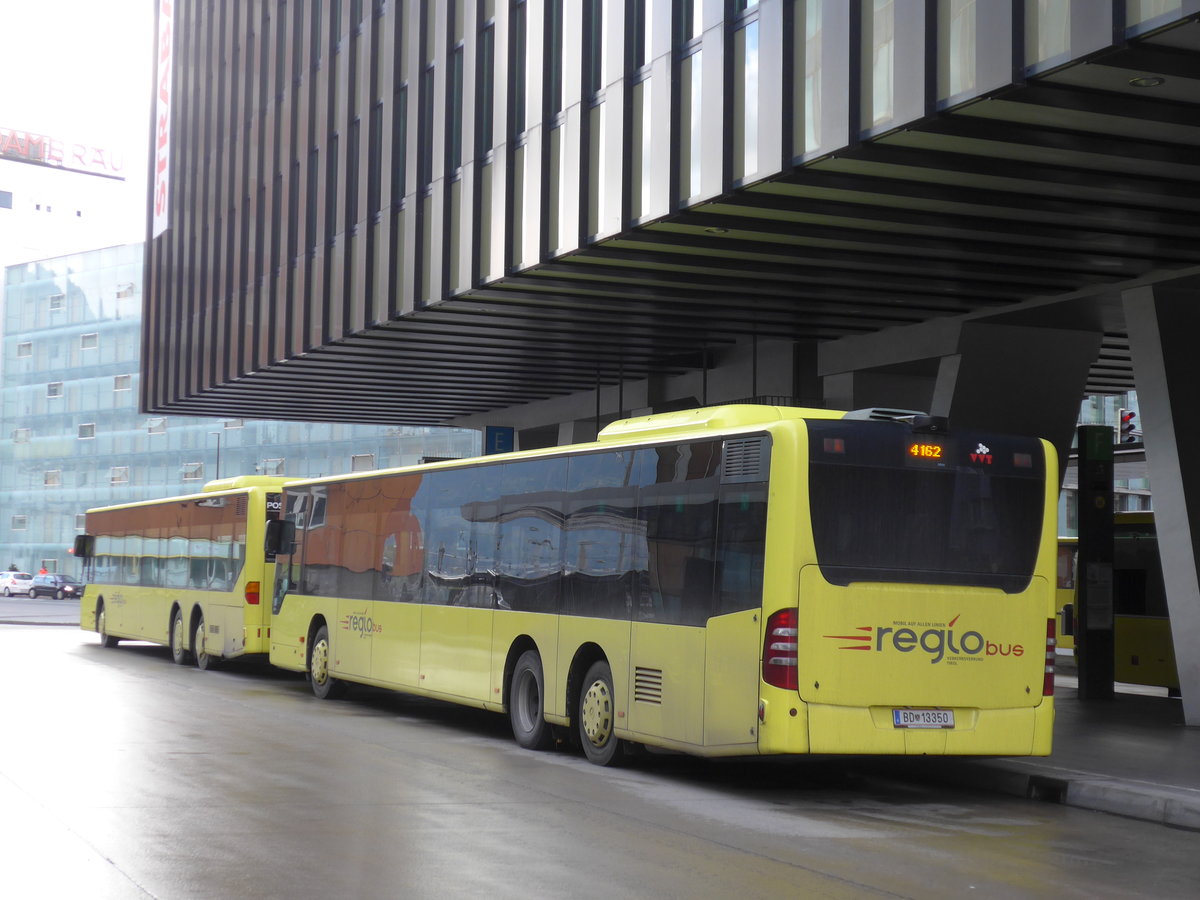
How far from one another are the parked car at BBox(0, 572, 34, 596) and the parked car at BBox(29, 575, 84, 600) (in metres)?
1.10

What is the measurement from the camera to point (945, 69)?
12.4m

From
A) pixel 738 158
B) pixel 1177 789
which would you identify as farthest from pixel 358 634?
pixel 1177 789

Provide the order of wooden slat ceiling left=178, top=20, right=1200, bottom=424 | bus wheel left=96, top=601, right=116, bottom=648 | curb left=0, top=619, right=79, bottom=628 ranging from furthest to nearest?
curb left=0, top=619, right=79, bottom=628
bus wheel left=96, top=601, right=116, bottom=648
wooden slat ceiling left=178, top=20, right=1200, bottom=424

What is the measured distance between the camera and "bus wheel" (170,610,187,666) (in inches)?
1078

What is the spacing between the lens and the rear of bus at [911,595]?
37.0ft

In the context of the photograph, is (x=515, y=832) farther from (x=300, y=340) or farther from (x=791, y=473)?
(x=300, y=340)

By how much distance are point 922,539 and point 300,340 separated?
19.6m

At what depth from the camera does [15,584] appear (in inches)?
3191

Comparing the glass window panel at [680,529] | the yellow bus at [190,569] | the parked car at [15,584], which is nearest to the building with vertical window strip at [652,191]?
the glass window panel at [680,529]

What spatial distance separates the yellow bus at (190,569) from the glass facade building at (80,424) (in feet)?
164

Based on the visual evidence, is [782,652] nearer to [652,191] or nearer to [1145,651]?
[652,191]

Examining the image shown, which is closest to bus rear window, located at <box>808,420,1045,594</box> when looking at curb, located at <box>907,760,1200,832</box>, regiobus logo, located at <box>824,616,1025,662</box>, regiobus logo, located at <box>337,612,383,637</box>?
regiobus logo, located at <box>824,616,1025,662</box>

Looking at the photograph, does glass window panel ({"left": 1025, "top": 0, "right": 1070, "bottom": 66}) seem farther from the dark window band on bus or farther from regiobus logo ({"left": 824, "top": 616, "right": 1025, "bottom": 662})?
regiobus logo ({"left": 824, "top": 616, "right": 1025, "bottom": 662})

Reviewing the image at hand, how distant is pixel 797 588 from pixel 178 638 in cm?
1880
